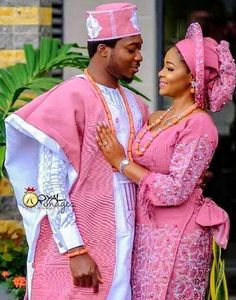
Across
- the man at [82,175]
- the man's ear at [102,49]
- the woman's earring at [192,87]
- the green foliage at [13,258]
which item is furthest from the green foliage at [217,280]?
the green foliage at [13,258]

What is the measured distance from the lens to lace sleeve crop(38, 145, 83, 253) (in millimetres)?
3990

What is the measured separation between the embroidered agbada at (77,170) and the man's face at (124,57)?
125 millimetres

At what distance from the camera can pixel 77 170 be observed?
404 centimetres

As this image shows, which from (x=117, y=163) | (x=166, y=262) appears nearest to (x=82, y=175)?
(x=117, y=163)

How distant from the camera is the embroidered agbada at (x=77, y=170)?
4012 millimetres

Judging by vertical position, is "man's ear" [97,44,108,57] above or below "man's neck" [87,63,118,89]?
above

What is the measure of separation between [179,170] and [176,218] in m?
0.22

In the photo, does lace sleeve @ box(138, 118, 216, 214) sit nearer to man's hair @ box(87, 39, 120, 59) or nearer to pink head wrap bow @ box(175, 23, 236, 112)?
pink head wrap bow @ box(175, 23, 236, 112)

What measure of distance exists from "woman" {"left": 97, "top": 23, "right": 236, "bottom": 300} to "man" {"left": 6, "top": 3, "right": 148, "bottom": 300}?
6cm

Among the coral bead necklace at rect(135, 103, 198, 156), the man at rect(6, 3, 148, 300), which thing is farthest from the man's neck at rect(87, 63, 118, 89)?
the coral bead necklace at rect(135, 103, 198, 156)

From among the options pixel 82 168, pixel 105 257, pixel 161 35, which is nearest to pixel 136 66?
pixel 82 168

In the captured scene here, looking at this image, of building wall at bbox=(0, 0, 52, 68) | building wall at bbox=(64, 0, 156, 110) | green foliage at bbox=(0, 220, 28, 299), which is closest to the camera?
green foliage at bbox=(0, 220, 28, 299)

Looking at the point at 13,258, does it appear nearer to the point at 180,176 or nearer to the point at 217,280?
the point at 217,280

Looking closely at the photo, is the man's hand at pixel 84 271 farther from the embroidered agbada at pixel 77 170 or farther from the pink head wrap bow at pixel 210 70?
the pink head wrap bow at pixel 210 70
